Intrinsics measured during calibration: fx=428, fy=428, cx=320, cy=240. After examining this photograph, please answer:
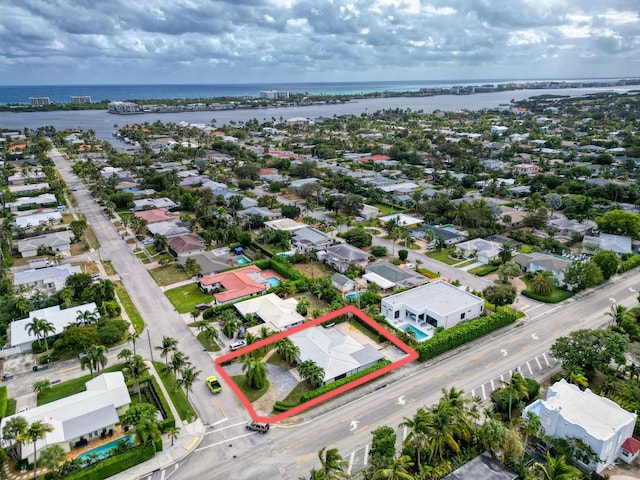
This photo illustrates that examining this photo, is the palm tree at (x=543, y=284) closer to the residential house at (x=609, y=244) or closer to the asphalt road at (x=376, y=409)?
the asphalt road at (x=376, y=409)

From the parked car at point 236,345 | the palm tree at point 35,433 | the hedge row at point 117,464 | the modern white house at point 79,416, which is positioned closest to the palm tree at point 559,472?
the hedge row at point 117,464

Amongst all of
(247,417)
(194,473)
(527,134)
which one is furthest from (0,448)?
(527,134)

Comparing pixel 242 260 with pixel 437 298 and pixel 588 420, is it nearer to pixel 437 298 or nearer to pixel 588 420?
pixel 437 298

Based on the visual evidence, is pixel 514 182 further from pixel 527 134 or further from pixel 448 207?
pixel 527 134

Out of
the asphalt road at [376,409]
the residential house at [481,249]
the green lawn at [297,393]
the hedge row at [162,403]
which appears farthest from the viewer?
the residential house at [481,249]

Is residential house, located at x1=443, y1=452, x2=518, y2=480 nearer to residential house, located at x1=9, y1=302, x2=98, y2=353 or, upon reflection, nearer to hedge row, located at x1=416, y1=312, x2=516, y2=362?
hedge row, located at x1=416, y1=312, x2=516, y2=362

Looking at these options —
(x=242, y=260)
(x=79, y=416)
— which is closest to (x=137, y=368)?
(x=79, y=416)

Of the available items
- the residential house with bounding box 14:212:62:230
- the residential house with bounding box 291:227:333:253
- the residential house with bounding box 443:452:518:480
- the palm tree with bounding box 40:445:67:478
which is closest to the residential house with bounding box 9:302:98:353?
the palm tree with bounding box 40:445:67:478
